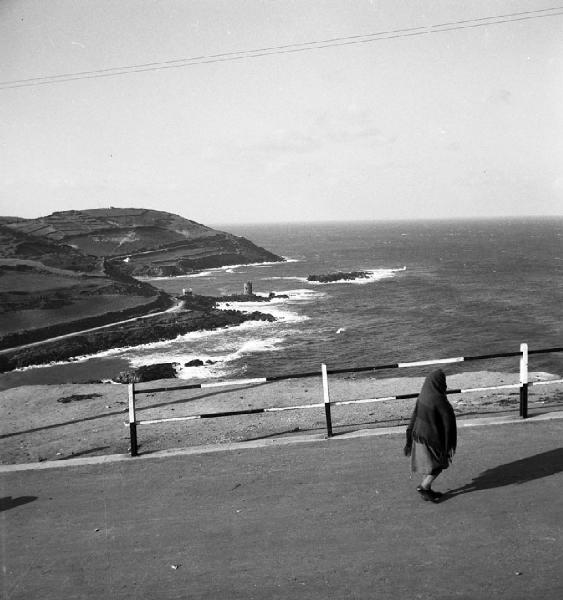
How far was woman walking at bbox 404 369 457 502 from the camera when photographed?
5.88m

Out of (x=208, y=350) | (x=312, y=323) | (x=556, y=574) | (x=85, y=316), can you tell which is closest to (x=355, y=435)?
(x=556, y=574)

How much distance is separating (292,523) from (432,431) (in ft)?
5.42

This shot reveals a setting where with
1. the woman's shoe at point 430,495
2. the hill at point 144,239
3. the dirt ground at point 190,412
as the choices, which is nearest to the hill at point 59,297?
the dirt ground at point 190,412

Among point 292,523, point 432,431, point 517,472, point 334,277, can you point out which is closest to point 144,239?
point 334,277

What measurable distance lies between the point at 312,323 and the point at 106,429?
125ft

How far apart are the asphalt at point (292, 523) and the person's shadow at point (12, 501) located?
26 millimetres

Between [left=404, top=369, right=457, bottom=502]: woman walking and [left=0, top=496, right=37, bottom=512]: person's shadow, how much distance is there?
4112 mm

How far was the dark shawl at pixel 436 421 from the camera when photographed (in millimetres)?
5918

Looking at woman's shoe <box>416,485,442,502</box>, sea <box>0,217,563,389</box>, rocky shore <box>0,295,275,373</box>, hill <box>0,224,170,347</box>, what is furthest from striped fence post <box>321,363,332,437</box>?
hill <box>0,224,170,347</box>

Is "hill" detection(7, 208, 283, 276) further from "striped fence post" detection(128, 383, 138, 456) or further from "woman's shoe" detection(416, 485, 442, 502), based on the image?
"woman's shoe" detection(416, 485, 442, 502)

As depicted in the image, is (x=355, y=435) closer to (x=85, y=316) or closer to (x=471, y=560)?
(x=471, y=560)

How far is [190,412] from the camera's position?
1356 cm

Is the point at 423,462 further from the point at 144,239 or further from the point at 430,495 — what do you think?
the point at 144,239

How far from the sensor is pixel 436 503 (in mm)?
5789
